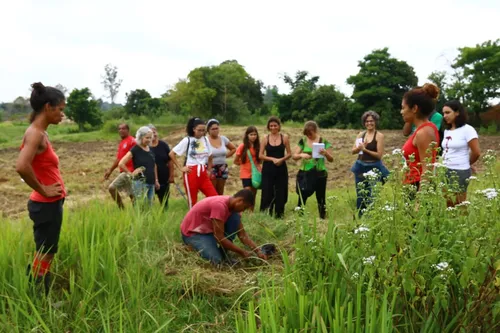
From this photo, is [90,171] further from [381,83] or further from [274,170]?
[381,83]

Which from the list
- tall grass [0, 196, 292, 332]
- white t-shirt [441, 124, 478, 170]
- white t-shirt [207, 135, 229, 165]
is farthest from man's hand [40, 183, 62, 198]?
white t-shirt [441, 124, 478, 170]

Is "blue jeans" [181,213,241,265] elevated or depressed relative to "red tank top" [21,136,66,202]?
depressed

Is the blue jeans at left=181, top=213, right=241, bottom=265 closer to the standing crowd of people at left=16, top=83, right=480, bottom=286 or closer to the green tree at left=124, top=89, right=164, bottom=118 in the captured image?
the standing crowd of people at left=16, top=83, right=480, bottom=286

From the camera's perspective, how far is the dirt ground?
10.9 m

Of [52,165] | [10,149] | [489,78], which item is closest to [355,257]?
[52,165]

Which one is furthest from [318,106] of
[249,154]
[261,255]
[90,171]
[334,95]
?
[261,255]

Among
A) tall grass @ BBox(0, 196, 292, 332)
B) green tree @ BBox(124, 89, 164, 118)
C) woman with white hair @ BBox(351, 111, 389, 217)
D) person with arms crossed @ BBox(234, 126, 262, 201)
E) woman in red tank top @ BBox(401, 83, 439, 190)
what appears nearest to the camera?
tall grass @ BBox(0, 196, 292, 332)

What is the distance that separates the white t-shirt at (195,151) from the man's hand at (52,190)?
9.22ft

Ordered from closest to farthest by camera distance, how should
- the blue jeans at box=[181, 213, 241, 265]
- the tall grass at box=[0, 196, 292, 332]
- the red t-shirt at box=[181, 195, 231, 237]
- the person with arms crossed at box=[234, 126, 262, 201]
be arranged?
the tall grass at box=[0, 196, 292, 332], the blue jeans at box=[181, 213, 241, 265], the red t-shirt at box=[181, 195, 231, 237], the person with arms crossed at box=[234, 126, 262, 201]

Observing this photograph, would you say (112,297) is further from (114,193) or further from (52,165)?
(114,193)

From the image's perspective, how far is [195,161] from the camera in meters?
6.17

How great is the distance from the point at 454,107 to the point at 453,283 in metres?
3.00

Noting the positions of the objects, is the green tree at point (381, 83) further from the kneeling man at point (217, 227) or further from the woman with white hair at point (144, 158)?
the kneeling man at point (217, 227)

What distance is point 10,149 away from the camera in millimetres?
25219
